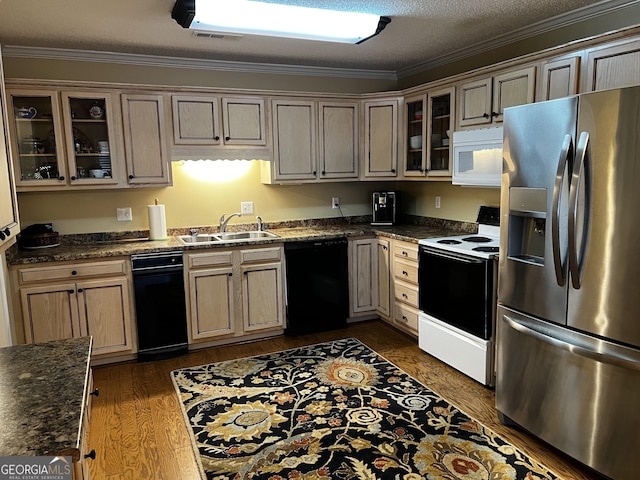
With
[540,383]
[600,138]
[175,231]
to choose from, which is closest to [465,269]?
[540,383]

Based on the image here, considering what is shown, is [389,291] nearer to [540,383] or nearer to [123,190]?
[540,383]

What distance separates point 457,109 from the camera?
365 cm

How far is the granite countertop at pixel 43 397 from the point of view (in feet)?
3.32

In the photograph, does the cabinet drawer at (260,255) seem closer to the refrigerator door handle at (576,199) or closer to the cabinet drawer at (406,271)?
the cabinet drawer at (406,271)

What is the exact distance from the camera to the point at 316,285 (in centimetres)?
416

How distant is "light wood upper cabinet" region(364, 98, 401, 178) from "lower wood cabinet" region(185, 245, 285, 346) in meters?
1.28

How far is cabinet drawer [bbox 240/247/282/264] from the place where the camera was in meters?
3.89

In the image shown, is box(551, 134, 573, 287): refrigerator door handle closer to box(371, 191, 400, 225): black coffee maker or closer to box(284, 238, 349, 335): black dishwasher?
box(284, 238, 349, 335): black dishwasher

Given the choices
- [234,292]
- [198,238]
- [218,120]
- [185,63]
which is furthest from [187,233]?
[185,63]

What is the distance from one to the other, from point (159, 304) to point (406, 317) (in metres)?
2.04

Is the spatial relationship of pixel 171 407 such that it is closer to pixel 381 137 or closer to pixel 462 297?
pixel 462 297

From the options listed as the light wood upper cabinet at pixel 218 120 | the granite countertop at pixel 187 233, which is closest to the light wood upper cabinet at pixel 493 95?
the granite countertop at pixel 187 233

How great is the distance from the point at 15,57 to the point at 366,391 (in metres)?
3.65

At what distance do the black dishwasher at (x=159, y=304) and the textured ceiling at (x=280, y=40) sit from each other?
5.34 feet
